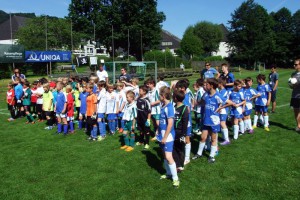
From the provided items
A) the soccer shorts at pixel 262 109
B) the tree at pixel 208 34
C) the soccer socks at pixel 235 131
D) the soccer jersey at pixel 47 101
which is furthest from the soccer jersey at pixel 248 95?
the tree at pixel 208 34

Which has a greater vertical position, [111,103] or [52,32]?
[52,32]

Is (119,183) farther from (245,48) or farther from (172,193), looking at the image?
(245,48)

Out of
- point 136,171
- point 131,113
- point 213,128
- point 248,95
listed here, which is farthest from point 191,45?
point 136,171

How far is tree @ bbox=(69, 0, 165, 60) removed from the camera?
5378cm

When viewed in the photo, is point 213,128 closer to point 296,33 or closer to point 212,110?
point 212,110

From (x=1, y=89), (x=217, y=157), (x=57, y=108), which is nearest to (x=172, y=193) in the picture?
(x=217, y=157)

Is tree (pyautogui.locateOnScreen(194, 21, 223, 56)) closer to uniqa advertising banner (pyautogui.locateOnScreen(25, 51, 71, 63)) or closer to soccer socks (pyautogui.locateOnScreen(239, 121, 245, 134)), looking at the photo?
uniqa advertising banner (pyautogui.locateOnScreen(25, 51, 71, 63))

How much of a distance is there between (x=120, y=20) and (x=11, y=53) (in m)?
31.8

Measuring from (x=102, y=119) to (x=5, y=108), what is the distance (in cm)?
989

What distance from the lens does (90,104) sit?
9141 mm

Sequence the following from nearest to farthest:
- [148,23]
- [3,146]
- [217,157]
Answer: [217,157] → [3,146] → [148,23]

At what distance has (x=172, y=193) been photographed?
5531mm

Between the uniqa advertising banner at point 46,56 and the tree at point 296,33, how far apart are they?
→ 61.0 metres

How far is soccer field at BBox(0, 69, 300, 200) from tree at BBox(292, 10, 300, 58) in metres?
69.8
